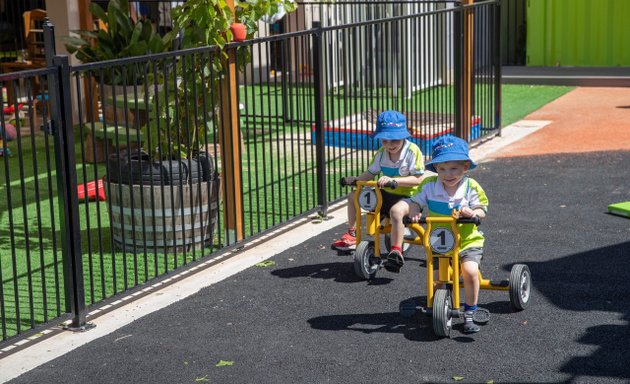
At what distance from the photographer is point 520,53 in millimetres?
21250

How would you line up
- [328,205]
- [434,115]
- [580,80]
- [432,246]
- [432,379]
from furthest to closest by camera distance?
[580,80] → [434,115] → [328,205] → [432,246] → [432,379]

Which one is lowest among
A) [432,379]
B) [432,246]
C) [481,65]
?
[432,379]

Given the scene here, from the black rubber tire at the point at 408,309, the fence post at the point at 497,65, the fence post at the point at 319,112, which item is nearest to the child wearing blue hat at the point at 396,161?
the black rubber tire at the point at 408,309

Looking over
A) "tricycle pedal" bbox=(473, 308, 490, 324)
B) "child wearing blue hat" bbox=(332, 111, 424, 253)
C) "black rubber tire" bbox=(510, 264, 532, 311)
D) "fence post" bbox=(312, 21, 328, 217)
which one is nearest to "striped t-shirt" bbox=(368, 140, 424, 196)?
"child wearing blue hat" bbox=(332, 111, 424, 253)

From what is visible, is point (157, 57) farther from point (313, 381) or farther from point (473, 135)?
point (473, 135)

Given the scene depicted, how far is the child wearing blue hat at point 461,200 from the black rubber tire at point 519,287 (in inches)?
13.7

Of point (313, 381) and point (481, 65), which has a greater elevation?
point (481, 65)

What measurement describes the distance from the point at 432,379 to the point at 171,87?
4.10 m

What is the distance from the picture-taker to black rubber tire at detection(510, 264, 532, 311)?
6.75m

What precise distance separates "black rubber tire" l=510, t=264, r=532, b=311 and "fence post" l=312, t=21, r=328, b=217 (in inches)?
127

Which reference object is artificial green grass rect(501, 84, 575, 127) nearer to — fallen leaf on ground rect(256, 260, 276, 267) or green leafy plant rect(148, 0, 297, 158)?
green leafy plant rect(148, 0, 297, 158)

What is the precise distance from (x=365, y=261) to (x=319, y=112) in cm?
242

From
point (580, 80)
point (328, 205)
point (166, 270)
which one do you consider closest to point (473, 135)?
point (328, 205)

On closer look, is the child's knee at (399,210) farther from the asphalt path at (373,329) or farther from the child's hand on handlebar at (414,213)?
the child's hand on handlebar at (414,213)
